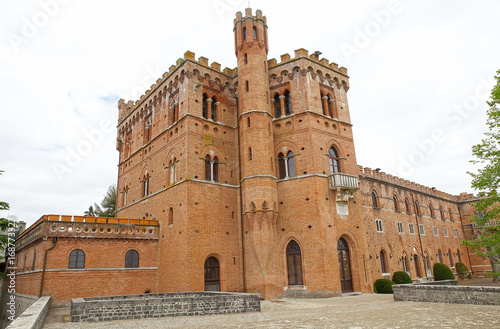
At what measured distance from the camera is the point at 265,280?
22297mm

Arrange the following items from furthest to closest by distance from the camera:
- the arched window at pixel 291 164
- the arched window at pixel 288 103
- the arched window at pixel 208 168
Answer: the arched window at pixel 288 103 < the arched window at pixel 291 164 < the arched window at pixel 208 168

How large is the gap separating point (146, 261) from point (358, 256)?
1431 centimetres

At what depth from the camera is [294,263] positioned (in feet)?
77.2

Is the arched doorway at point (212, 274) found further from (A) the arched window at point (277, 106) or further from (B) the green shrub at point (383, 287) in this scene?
(A) the arched window at point (277, 106)

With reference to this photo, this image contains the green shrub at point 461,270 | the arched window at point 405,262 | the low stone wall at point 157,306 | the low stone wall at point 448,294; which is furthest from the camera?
the green shrub at point 461,270

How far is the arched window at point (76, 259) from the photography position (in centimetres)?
2172

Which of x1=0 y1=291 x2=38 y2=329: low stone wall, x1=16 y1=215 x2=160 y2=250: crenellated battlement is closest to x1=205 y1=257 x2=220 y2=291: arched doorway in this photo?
x1=16 y1=215 x2=160 y2=250: crenellated battlement

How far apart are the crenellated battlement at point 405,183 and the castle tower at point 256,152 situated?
14270mm

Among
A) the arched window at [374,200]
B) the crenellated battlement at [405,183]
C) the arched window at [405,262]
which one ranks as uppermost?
the crenellated battlement at [405,183]

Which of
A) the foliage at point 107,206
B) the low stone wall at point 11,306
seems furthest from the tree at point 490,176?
the foliage at point 107,206

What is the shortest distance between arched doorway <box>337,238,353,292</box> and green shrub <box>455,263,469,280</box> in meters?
28.2

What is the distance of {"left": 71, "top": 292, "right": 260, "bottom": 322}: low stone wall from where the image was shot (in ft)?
43.9

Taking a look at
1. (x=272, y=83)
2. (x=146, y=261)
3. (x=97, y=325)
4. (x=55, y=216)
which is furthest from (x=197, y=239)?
(x=272, y=83)

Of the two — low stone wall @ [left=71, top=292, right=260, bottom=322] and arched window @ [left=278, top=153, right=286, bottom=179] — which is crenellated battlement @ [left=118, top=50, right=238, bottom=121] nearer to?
arched window @ [left=278, top=153, right=286, bottom=179]
